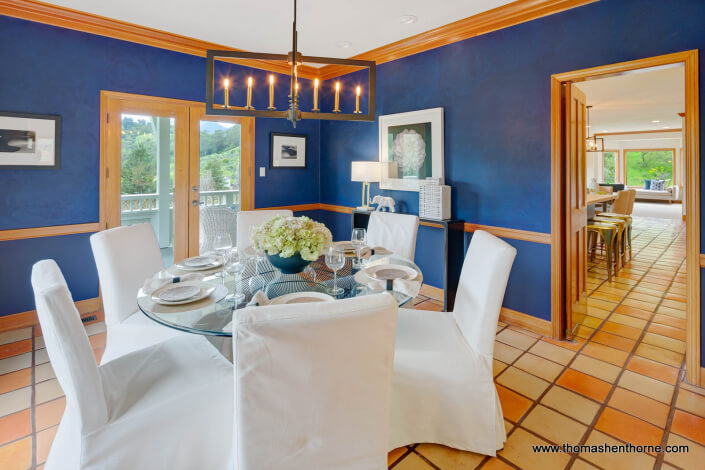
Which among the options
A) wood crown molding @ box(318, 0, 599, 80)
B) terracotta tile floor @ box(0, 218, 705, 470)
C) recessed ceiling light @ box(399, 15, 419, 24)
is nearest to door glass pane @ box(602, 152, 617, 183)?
terracotta tile floor @ box(0, 218, 705, 470)

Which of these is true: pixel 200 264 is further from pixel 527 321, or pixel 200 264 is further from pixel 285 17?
pixel 527 321

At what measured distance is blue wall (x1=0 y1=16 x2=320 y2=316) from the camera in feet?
9.86

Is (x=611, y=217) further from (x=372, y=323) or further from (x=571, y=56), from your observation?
(x=372, y=323)

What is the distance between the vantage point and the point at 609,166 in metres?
15.7

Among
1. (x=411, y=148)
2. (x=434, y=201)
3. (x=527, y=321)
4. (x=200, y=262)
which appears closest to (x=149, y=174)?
(x=200, y=262)

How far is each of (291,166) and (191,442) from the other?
3817mm

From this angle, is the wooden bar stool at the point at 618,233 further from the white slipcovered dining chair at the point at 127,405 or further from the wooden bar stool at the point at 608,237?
the white slipcovered dining chair at the point at 127,405

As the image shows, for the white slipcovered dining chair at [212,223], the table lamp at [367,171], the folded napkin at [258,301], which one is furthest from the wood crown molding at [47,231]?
the folded napkin at [258,301]

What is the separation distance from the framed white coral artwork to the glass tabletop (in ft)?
5.28

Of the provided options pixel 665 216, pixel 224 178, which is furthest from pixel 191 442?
pixel 665 216

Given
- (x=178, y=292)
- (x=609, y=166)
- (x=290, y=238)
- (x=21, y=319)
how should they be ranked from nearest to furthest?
1. (x=178, y=292)
2. (x=290, y=238)
3. (x=21, y=319)
4. (x=609, y=166)

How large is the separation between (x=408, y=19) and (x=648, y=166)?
17166mm

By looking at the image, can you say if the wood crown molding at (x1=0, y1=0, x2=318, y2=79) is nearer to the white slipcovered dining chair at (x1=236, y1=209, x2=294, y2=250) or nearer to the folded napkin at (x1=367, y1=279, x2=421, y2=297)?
the white slipcovered dining chair at (x1=236, y1=209, x2=294, y2=250)

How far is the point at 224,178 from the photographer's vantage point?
13.9 feet
